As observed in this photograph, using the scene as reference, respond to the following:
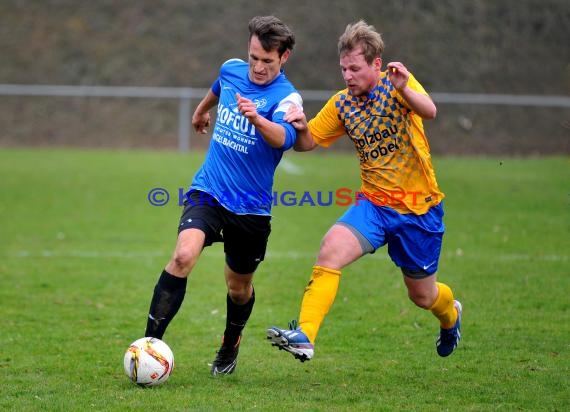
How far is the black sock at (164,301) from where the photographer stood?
527 centimetres

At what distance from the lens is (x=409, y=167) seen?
18.5ft

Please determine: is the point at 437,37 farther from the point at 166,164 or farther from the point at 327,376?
the point at 327,376

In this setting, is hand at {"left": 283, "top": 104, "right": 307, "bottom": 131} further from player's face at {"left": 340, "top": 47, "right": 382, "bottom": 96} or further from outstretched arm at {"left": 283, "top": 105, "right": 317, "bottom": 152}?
player's face at {"left": 340, "top": 47, "right": 382, "bottom": 96}

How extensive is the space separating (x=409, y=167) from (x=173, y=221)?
327 inches

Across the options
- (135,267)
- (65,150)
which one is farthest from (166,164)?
(135,267)

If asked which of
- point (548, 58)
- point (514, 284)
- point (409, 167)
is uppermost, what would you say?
point (548, 58)

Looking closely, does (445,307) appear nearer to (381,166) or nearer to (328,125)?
(381,166)

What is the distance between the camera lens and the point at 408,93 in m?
5.27

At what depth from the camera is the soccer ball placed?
5137 millimetres

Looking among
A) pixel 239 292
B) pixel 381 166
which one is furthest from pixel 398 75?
pixel 239 292

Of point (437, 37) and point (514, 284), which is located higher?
point (437, 37)

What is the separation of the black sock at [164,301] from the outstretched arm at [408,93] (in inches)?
66.0

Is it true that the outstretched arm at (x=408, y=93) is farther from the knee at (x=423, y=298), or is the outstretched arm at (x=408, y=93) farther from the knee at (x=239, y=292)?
the knee at (x=239, y=292)

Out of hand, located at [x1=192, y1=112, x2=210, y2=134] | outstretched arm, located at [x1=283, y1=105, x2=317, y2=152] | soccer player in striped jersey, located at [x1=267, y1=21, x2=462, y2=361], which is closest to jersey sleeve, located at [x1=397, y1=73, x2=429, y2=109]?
soccer player in striped jersey, located at [x1=267, y1=21, x2=462, y2=361]
